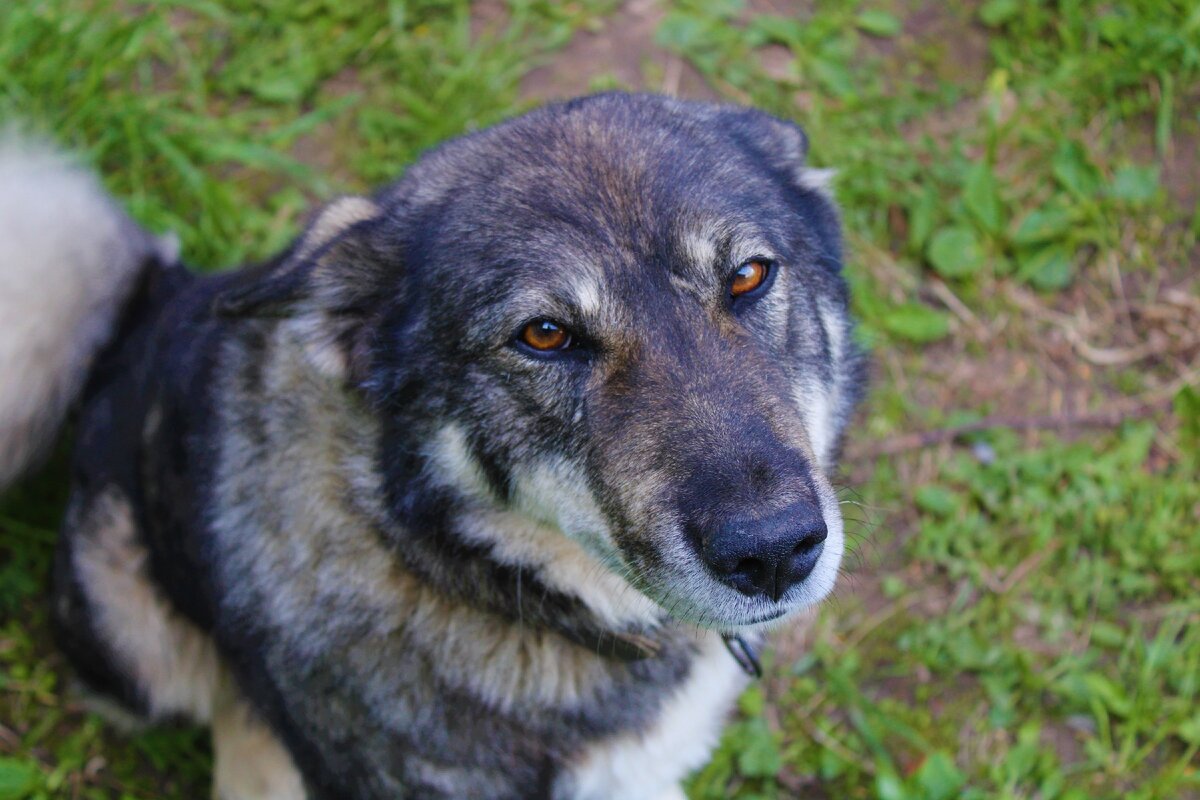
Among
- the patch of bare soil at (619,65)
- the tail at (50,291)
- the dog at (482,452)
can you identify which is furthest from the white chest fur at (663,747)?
the patch of bare soil at (619,65)

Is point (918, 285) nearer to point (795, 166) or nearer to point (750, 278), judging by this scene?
point (795, 166)

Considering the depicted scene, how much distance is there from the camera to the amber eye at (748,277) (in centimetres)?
247

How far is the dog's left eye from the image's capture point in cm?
247

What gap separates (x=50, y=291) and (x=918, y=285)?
3209mm

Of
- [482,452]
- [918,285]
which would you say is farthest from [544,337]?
[918,285]

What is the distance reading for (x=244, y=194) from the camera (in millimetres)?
4664

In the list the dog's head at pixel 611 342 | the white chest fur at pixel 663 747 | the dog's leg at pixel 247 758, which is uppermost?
the dog's head at pixel 611 342

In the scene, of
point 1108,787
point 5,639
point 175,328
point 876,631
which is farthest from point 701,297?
point 5,639

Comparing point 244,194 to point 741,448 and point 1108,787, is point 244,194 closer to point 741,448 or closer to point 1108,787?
point 741,448

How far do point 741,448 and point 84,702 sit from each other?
2.71 m

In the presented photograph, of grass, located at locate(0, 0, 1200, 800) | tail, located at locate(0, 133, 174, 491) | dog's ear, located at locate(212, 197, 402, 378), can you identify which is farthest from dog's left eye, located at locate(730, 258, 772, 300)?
tail, located at locate(0, 133, 174, 491)

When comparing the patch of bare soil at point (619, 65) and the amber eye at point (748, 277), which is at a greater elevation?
the amber eye at point (748, 277)

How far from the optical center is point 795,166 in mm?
2889

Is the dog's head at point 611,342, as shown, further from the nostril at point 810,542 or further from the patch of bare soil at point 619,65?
the patch of bare soil at point 619,65
